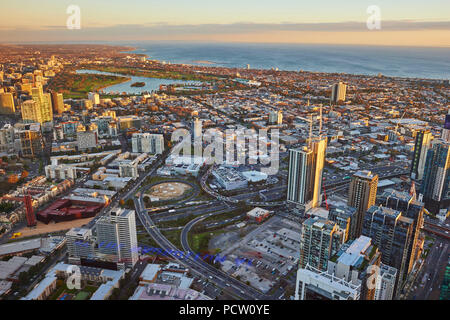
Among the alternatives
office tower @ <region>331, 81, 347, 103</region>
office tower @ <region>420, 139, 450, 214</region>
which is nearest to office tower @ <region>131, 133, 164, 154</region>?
office tower @ <region>420, 139, 450, 214</region>

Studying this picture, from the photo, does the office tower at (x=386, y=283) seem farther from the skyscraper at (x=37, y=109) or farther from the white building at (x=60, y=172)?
the skyscraper at (x=37, y=109)

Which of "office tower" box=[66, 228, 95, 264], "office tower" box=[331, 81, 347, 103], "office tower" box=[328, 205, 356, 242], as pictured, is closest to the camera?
"office tower" box=[328, 205, 356, 242]

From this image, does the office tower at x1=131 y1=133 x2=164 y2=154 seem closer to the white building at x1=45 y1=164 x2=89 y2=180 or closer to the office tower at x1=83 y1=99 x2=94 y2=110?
the white building at x1=45 y1=164 x2=89 y2=180

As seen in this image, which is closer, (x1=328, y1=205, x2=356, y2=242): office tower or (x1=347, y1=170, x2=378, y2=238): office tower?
(x1=328, y1=205, x2=356, y2=242): office tower

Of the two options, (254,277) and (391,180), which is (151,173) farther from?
(391,180)

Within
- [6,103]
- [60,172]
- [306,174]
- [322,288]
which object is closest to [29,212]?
[60,172]
